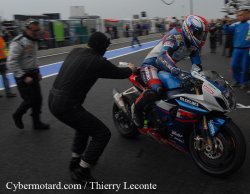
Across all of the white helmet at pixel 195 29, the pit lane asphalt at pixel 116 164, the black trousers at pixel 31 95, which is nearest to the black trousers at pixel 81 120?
the pit lane asphalt at pixel 116 164

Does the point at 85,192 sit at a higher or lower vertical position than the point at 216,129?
lower

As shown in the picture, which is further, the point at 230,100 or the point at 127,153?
the point at 127,153

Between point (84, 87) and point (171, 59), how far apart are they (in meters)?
1.19

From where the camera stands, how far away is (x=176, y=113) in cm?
388

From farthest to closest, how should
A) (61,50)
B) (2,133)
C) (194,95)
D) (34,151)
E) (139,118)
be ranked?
(61,50) < (2,133) < (34,151) < (139,118) < (194,95)

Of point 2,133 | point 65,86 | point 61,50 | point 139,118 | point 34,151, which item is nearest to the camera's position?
point 65,86

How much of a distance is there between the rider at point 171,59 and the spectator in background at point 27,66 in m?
2.03

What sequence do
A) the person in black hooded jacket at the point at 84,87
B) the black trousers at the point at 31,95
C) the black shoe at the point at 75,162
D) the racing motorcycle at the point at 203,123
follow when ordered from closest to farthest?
1. the person in black hooded jacket at the point at 84,87
2. the racing motorcycle at the point at 203,123
3. the black shoe at the point at 75,162
4. the black trousers at the point at 31,95

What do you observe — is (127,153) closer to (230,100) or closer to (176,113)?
(176,113)

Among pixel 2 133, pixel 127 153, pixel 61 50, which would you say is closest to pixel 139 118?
pixel 127 153

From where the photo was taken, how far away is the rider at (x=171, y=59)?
3989mm

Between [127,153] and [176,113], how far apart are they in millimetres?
1102

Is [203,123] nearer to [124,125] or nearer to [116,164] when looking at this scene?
[116,164]

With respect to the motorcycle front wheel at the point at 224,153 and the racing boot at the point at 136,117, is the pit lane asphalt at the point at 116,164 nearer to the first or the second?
the motorcycle front wheel at the point at 224,153
